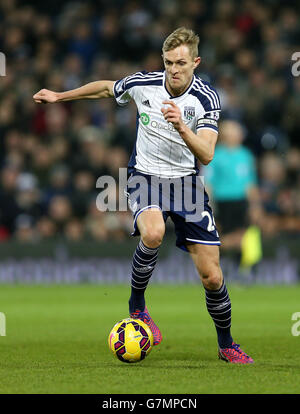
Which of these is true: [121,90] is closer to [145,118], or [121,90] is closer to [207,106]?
[145,118]

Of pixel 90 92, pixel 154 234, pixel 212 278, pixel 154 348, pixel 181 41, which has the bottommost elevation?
pixel 154 348

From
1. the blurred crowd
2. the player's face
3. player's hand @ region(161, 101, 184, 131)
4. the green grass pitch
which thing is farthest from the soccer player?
the blurred crowd

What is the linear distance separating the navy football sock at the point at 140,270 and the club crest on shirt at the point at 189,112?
0.89 m

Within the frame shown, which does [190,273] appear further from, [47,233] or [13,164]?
[13,164]

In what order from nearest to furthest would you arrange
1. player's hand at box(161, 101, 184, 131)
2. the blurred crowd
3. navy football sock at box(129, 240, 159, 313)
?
player's hand at box(161, 101, 184, 131)
navy football sock at box(129, 240, 159, 313)
the blurred crowd

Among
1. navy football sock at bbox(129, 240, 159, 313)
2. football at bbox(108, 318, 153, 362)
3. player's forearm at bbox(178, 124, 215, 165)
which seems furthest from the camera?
navy football sock at bbox(129, 240, 159, 313)

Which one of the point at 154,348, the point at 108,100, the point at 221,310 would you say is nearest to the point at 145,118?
the point at 221,310

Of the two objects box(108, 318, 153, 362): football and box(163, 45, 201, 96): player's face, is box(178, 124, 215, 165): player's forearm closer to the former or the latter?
box(163, 45, 201, 96): player's face

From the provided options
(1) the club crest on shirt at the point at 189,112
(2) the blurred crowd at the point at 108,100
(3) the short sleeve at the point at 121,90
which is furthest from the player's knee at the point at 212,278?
(2) the blurred crowd at the point at 108,100

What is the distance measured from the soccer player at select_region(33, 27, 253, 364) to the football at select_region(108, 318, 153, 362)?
0.46m

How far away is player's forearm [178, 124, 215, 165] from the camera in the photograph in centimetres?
556

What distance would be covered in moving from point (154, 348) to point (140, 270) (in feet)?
2.80

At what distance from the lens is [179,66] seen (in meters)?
6.02

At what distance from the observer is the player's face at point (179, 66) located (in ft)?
19.6
